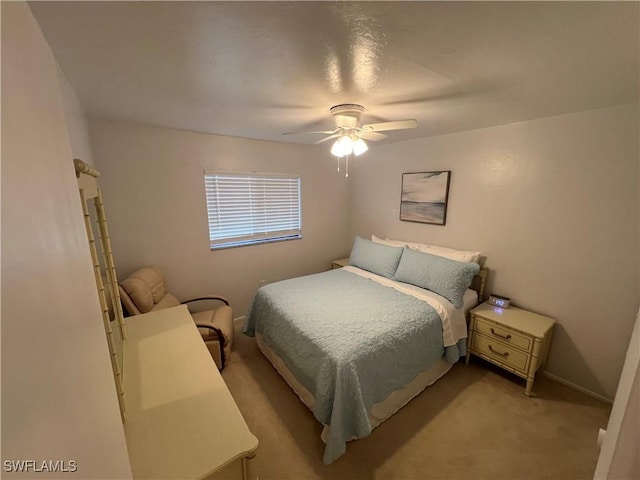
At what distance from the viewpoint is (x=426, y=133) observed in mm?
2781

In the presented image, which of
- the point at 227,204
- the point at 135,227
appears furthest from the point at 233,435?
the point at 227,204

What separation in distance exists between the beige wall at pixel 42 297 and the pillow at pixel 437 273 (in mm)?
2425

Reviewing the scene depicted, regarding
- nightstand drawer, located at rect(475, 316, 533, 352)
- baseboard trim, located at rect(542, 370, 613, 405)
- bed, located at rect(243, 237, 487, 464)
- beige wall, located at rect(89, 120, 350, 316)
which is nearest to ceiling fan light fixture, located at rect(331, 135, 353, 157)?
bed, located at rect(243, 237, 487, 464)

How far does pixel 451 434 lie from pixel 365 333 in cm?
94

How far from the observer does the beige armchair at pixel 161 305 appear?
83.4 inches

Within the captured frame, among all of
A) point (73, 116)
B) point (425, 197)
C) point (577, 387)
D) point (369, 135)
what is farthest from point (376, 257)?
point (73, 116)

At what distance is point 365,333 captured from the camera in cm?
182

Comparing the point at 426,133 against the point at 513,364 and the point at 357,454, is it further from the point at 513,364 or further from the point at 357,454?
the point at 357,454

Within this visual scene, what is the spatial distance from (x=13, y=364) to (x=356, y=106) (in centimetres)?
195

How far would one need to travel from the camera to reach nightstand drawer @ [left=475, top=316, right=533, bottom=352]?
6.81 ft

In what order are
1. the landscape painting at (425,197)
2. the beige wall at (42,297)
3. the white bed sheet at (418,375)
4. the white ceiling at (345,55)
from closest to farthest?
the beige wall at (42,297) → the white ceiling at (345,55) → the white bed sheet at (418,375) → the landscape painting at (425,197)

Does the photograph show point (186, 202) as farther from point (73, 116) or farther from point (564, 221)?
point (564, 221)

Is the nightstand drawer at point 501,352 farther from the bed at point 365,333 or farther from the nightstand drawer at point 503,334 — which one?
the bed at point 365,333

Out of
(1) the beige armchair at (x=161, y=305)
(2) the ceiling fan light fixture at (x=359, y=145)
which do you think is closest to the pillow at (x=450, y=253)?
(2) the ceiling fan light fixture at (x=359, y=145)
